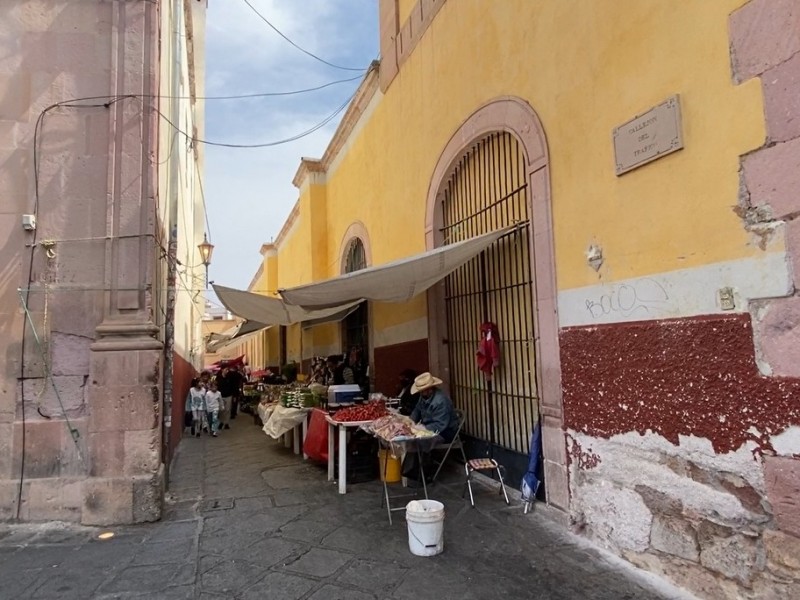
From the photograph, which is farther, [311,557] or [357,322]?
[357,322]

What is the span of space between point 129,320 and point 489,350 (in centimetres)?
361

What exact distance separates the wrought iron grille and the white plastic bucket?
1.73 meters

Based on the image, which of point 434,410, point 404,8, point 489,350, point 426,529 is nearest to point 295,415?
point 434,410

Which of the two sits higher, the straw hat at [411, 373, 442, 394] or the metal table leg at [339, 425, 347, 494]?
the straw hat at [411, 373, 442, 394]

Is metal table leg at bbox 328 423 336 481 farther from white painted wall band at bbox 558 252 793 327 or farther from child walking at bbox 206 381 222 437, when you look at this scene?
child walking at bbox 206 381 222 437

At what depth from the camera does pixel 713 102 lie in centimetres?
328

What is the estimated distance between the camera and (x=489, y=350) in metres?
5.93

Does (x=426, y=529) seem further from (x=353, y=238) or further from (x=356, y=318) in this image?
(x=353, y=238)

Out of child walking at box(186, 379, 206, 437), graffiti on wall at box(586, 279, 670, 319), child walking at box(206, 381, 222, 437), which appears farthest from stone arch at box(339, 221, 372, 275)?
graffiti on wall at box(586, 279, 670, 319)

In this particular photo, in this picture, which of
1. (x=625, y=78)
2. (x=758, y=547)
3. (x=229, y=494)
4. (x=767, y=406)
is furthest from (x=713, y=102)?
(x=229, y=494)

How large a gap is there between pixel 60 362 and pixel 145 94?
2791 mm

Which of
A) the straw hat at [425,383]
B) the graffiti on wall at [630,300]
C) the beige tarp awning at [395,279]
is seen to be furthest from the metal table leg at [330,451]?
the graffiti on wall at [630,300]

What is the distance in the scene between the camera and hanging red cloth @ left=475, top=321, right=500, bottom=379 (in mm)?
5930

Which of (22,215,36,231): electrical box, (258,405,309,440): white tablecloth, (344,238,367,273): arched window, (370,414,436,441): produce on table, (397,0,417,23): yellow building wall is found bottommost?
(258,405,309,440): white tablecloth
